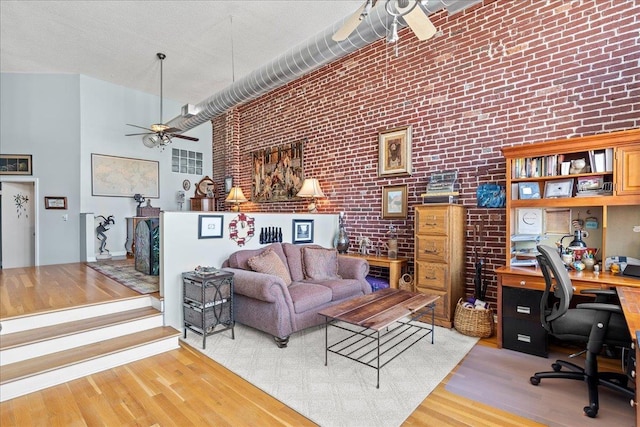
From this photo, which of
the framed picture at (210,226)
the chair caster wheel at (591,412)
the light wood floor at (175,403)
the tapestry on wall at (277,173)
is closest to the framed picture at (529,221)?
the chair caster wheel at (591,412)

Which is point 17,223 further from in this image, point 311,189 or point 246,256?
point 311,189

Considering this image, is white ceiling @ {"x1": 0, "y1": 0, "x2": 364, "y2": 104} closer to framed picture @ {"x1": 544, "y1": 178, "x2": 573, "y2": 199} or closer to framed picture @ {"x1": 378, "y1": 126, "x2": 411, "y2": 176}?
framed picture @ {"x1": 378, "y1": 126, "x2": 411, "y2": 176}

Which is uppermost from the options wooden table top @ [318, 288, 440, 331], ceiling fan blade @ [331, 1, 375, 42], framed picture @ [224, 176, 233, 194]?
ceiling fan blade @ [331, 1, 375, 42]

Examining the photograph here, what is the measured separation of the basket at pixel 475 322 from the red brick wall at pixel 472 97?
1.44 ft

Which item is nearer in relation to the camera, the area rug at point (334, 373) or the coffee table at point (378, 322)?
the area rug at point (334, 373)

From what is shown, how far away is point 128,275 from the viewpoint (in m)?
4.88

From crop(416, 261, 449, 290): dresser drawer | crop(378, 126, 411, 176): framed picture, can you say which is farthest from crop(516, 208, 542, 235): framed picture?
crop(378, 126, 411, 176): framed picture

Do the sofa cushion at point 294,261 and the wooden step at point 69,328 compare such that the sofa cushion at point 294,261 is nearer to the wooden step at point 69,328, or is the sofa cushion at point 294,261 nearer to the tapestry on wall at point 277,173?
the wooden step at point 69,328

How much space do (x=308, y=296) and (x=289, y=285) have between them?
45 cm

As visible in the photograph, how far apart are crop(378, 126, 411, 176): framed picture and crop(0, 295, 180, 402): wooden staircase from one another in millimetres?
3464

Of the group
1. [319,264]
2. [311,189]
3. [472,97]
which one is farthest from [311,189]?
[472,97]

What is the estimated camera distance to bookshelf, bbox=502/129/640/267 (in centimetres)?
274

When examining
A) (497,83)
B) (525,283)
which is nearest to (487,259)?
(525,283)

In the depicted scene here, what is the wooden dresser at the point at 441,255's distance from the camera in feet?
12.1
